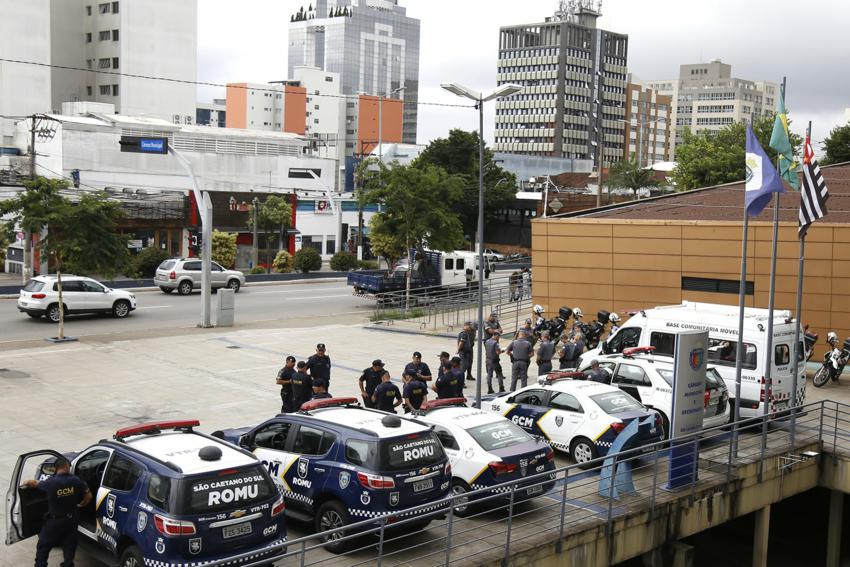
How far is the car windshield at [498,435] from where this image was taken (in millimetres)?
12820

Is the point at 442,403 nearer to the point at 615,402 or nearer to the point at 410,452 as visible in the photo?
the point at 615,402

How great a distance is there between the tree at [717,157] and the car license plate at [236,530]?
53.2 metres

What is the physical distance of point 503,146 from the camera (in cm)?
17212

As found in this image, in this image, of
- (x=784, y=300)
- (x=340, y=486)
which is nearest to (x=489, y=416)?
(x=340, y=486)

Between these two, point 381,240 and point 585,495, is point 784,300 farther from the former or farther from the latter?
point 381,240

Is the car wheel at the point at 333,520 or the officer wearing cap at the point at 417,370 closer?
the car wheel at the point at 333,520

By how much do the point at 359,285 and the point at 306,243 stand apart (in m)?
28.6

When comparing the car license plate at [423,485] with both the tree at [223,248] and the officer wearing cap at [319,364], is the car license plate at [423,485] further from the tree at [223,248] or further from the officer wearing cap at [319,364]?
the tree at [223,248]

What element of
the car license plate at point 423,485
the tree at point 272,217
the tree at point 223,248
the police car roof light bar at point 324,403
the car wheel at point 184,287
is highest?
the tree at point 272,217

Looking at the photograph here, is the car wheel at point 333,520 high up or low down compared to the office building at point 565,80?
down

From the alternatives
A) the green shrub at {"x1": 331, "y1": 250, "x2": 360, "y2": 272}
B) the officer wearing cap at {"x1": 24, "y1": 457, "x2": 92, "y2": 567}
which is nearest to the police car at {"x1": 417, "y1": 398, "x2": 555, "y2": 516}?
the officer wearing cap at {"x1": 24, "y1": 457, "x2": 92, "y2": 567}

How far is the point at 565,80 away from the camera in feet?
523

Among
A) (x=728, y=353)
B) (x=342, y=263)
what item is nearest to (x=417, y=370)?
(x=728, y=353)

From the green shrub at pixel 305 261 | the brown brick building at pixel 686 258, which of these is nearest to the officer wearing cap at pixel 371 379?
the brown brick building at pixel 686 258
